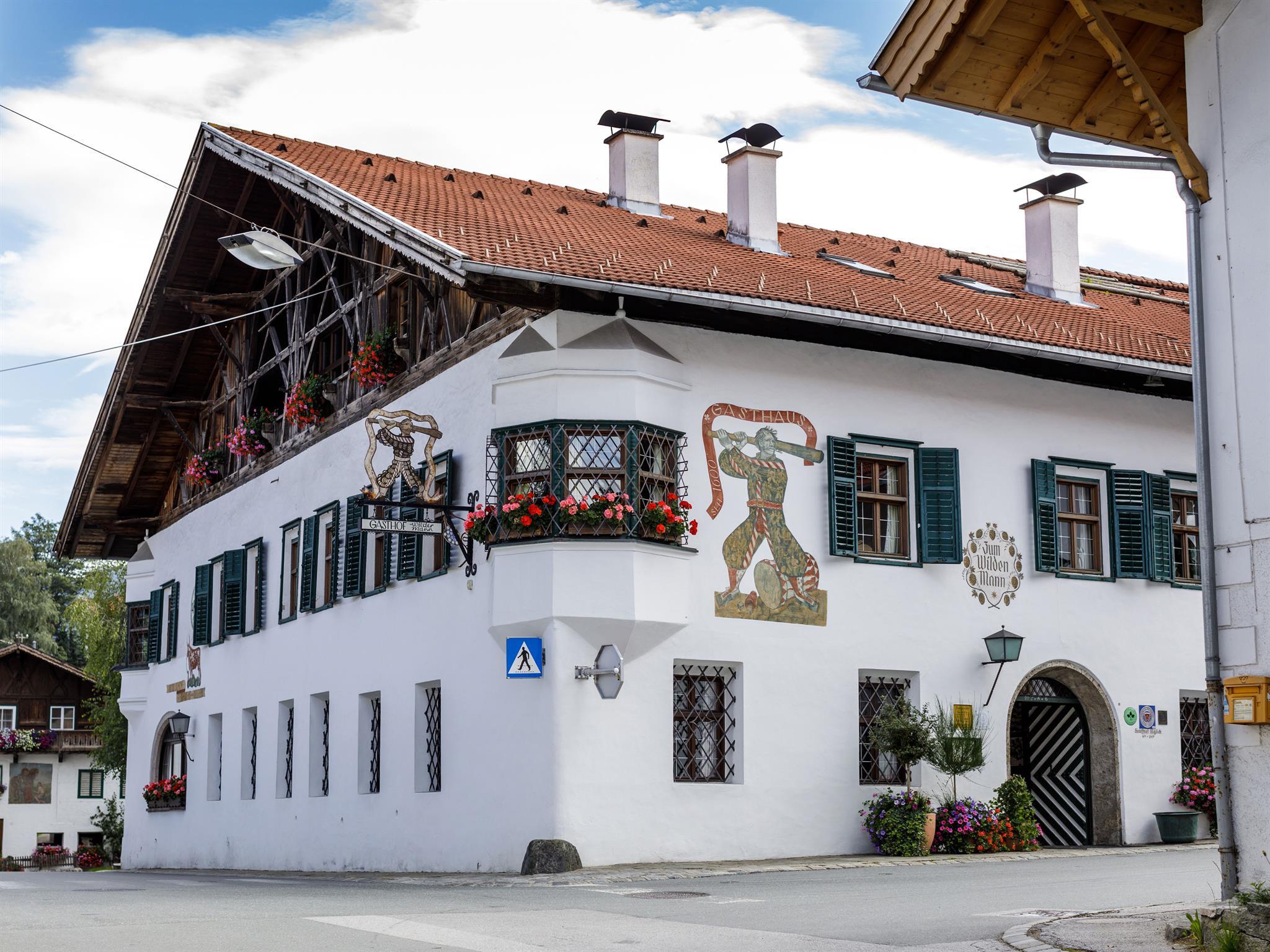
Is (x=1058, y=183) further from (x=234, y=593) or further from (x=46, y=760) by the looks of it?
(x=46, y=760)

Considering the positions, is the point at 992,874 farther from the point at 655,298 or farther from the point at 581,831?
the point at 655,298

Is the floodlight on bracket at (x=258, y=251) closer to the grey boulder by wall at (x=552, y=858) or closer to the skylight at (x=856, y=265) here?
the grey boulder by wall at (x=552, y=858)

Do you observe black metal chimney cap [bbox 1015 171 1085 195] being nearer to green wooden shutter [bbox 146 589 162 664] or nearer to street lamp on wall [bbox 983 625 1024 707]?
street lamp on wall [bbox 983 625 1024 707]

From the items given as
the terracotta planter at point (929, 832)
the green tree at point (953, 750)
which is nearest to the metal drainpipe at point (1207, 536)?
the terracotta planter at point (929, 832)

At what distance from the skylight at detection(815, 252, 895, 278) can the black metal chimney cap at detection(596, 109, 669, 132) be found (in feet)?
9.37

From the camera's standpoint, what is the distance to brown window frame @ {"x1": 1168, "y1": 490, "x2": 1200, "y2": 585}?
20469 mm

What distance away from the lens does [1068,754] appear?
1997 centimetres

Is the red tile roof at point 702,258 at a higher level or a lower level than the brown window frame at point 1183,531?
higher

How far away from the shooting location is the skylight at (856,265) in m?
21.0

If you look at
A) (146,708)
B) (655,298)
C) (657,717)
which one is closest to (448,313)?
(655,298)

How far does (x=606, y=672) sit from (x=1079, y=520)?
22.8ft

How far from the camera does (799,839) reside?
56.4 feet

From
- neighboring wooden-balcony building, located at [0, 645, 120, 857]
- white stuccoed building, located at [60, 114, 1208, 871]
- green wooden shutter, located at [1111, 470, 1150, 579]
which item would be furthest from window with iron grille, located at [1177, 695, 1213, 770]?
neighboring wooden-balcony building, located at [0, 645, 120, 857]

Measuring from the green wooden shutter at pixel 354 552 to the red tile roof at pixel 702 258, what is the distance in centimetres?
404
